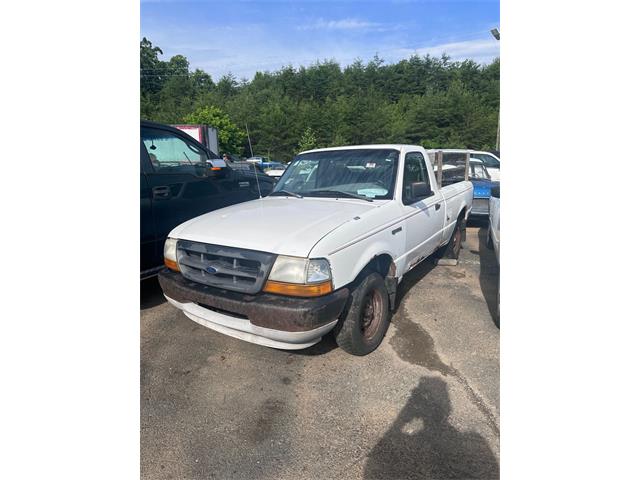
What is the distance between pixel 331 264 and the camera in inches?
99.7

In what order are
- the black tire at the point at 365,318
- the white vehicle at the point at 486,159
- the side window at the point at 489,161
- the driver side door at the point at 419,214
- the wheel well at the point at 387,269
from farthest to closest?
the side window at the point at 489,161, the white vehicle at the point at 486,159, the driver side door at the point at 419,214, the wheel well at the point at 387,269, the black tire at the point at 365,318

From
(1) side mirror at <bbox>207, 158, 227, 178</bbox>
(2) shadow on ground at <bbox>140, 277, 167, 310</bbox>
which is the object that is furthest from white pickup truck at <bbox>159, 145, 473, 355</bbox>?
(2) shadow on ground at <bbox>140, 277, 167, 310</bbox>

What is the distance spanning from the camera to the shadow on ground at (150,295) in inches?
170

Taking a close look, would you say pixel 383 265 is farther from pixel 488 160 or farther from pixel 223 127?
pixel 223 127

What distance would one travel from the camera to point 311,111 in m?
40.8

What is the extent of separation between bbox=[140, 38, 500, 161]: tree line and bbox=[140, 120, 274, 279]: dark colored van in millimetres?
26964

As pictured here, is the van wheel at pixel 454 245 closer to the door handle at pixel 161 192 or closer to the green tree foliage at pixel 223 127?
the door handle at pixel 161 192

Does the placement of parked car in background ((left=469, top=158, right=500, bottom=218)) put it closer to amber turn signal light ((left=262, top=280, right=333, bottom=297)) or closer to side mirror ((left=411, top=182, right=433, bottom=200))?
side mirror ((left=411, top=182, right=433, bottom=200))

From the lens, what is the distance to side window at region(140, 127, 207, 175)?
13.7ft

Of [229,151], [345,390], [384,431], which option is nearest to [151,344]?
[345,390]

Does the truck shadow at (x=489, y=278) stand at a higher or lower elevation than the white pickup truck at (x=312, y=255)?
lower

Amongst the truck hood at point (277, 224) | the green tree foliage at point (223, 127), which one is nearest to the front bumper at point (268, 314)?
the truck hood at point (277, 224)

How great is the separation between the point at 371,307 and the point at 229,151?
30154 mm

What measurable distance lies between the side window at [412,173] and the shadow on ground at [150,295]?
3.05 m
